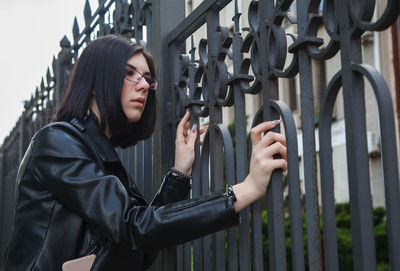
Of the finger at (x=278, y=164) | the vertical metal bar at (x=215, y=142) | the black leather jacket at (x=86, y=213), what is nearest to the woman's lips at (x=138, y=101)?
the black leather jacket at (x=86, y=213)

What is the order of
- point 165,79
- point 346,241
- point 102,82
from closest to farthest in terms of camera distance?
point 102,82 → point 165,79 → point 346,241

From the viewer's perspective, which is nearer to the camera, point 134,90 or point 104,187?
point 104,187

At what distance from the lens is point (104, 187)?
1915 millimetres

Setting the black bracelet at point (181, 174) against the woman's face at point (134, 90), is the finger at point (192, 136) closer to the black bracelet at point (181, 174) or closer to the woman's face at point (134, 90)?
the black bracelet at point (181, 174)

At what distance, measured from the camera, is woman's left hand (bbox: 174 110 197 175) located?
2.49m

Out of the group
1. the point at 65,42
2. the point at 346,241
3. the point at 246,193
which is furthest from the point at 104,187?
the point at 346,241

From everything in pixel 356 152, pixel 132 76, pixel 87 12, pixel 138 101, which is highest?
pixel 87 12

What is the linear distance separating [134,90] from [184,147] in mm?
357

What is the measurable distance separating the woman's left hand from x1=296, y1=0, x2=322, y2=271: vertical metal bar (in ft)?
2.80

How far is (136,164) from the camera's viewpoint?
10.5ft

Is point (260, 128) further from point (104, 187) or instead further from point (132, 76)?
point (132, 76)

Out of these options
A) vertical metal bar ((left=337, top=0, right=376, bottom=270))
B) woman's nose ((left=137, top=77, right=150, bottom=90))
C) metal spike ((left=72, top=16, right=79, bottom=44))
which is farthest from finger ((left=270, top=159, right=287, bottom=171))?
metal spike ((left=72, top=16, right=79, bottom=44))

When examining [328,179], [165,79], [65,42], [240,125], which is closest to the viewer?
[328,179]

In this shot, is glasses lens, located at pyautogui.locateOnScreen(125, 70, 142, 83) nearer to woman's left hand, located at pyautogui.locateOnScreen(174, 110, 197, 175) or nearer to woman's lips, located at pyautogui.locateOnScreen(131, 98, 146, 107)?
woman's lips, located at pyautogui.locateOnScreen(131, 98, 146, 107)
